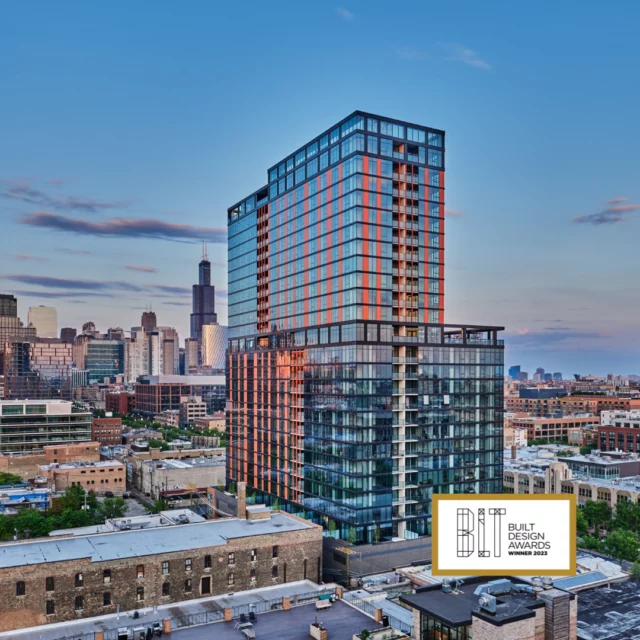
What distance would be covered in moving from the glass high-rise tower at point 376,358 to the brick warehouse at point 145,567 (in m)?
18.2

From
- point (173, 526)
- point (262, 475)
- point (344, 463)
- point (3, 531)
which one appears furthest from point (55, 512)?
point (344, 463)

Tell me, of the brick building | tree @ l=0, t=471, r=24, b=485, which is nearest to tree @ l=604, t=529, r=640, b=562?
tree @ l=0, t=471, r=24, b=485

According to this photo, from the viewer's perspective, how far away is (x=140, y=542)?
266 feet

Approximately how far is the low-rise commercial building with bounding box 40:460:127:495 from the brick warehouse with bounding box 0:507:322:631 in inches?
3714

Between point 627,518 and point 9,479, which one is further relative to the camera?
point 9,479

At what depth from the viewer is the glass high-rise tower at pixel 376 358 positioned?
10375 cm

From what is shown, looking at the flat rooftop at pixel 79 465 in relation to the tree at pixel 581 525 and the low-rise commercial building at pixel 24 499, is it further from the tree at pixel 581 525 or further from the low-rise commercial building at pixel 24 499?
the tree at pixel 581 525

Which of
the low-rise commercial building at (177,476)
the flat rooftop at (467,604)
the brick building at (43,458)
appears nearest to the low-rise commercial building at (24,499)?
the low-rise commercial building at (177,476)

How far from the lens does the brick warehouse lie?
7006 cm

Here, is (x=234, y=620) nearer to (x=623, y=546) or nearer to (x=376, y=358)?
(x=376, y=358)

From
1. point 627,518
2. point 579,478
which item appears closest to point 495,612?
point 627,518

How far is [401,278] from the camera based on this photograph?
113000 millimetres

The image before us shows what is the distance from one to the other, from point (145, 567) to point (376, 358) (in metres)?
46.6

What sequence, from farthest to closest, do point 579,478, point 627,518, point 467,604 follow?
point 579,478, point 627,518, point 467,604
